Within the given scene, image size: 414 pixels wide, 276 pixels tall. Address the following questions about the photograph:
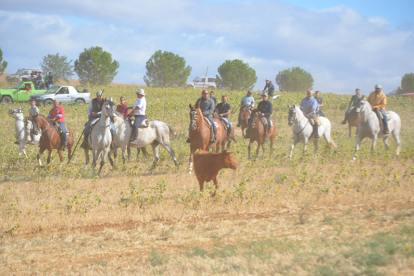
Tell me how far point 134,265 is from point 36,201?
4.73 m

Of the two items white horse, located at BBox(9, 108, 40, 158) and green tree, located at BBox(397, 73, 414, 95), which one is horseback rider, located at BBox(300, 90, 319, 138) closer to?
white horse, located at BBox(9, 108, 40, 158)

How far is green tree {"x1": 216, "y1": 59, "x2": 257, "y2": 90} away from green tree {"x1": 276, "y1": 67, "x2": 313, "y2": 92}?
1115 centimetres

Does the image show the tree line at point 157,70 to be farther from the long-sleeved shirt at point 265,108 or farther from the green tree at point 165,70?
the long-sleeved shirt at point 265,108

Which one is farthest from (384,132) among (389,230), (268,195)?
A: (389,230)

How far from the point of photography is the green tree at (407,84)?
6087cm

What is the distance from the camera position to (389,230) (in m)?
6.00

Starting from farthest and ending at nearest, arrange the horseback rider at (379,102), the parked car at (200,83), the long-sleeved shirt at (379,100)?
the parked car at (200,83)
the long-sleeved shirt at (379,100)
the horseback rider at (379,102)

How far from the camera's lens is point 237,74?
71.6 m

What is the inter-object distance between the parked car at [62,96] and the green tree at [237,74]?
1655 inches

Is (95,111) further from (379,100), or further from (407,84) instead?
(407,84)

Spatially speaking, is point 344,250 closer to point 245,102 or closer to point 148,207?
point 148,207

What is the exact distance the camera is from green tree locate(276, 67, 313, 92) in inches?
3209

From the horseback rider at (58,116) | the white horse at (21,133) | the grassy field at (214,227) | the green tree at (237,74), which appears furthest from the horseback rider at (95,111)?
the green tree at (237,74)

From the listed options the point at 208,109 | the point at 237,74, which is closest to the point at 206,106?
the point at 208,109
